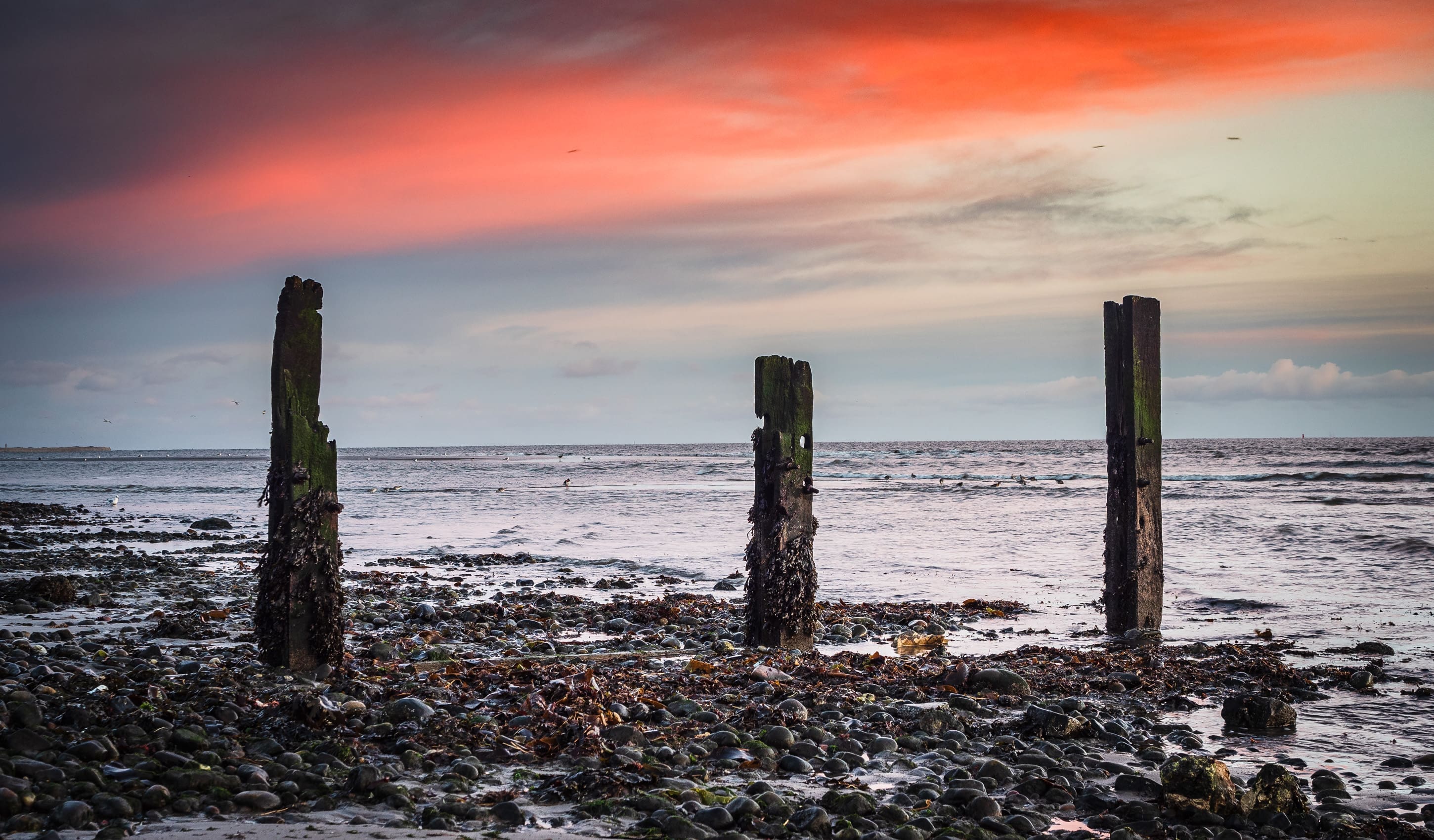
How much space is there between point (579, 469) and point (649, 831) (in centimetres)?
6536

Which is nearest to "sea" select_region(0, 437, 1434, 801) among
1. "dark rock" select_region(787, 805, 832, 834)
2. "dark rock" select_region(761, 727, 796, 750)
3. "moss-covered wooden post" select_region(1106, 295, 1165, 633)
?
"moss-covered wooden post" select_region(1106, 295, 1165, 633)

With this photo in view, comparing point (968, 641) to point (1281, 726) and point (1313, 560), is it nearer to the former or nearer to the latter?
point (1281, 726)

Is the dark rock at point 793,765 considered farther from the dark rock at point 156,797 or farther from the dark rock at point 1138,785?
the dark rock at point 156,797

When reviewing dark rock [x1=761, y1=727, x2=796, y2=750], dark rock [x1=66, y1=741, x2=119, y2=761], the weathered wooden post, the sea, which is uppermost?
the weathered wooden post

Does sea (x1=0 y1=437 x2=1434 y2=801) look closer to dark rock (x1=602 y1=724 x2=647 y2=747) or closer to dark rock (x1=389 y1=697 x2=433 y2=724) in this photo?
dark rock (x1=602 y1=724 x2=647 y2=747)

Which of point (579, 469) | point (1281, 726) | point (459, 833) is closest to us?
point (459, 833)

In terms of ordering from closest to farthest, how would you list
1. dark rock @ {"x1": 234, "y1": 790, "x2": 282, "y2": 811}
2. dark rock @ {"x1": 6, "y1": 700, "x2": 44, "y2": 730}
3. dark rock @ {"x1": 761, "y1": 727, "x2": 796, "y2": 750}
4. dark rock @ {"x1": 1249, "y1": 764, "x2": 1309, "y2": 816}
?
dark rock @ {"x1": 234, "y1": 790, "x2": 282, "y2": 811}
dark rock @ {"x1": 1249, "y1": 764, "x2": 1309, "y2": 816}
dark rock @ {"x1": 6, "y1": 700, "x2": 44, "y2": 730}
dark rock @ {"x1": 761, "y1": 727, "x2": 796, "y2": 750}

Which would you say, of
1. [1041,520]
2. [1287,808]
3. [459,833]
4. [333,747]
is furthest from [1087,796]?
[1041,520]

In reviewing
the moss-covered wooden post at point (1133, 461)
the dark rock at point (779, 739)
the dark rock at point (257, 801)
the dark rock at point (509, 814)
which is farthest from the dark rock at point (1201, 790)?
the moss-covered wooden post at point (1133, 461)

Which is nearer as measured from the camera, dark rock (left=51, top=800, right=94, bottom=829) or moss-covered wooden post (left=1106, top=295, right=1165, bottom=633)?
dark rock (left=51, top=800, right=94, bottom=829)

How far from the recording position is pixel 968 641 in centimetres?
1060

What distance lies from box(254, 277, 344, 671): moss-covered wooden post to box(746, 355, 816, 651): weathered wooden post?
387cm

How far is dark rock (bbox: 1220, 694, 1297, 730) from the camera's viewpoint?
22.5ft

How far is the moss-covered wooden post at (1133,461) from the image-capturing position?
380 inches
